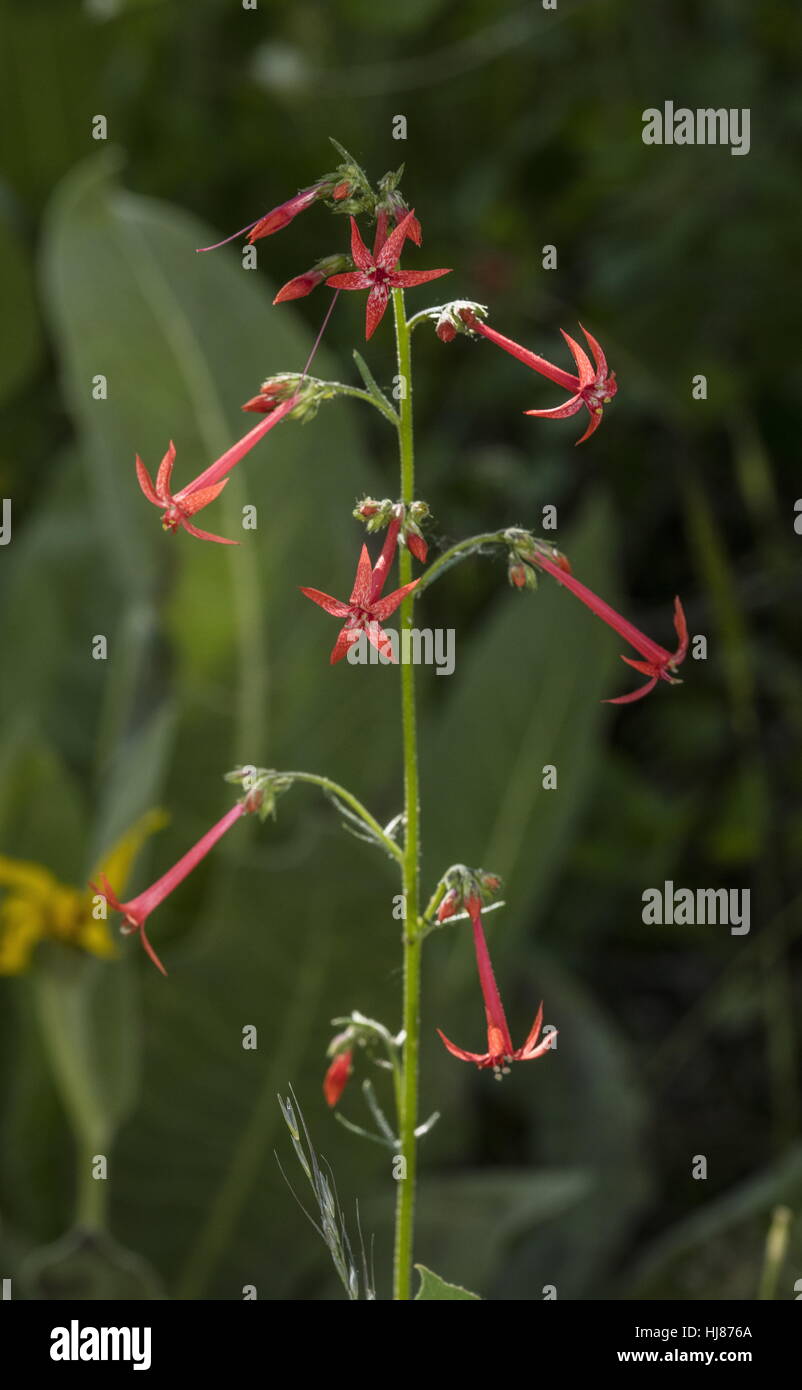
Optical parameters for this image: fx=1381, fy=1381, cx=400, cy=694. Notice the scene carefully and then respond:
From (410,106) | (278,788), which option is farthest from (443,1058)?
(410,106)

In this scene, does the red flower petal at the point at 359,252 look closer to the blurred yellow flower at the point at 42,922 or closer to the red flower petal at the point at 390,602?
the red flower petal at the point at 390,602

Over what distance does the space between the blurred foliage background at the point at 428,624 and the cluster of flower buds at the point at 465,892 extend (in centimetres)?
6

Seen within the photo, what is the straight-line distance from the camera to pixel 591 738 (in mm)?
622

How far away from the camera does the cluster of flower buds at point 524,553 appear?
0.23 metres

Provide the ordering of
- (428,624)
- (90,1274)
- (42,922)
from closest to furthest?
(90,1274) → (42,922) → (428,624)

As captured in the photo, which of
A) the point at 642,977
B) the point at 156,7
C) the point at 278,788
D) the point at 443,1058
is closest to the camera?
the point at 278,788

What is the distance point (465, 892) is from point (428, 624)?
1.94ft

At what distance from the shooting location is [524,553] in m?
0.23

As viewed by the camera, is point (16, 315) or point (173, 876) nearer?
point (173, 876)

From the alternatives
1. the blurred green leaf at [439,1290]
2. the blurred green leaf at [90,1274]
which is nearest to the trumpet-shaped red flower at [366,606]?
the blurred green leaf at [439,1290]

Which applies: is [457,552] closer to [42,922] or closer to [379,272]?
[379,272]

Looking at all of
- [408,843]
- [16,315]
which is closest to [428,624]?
[16,315]
